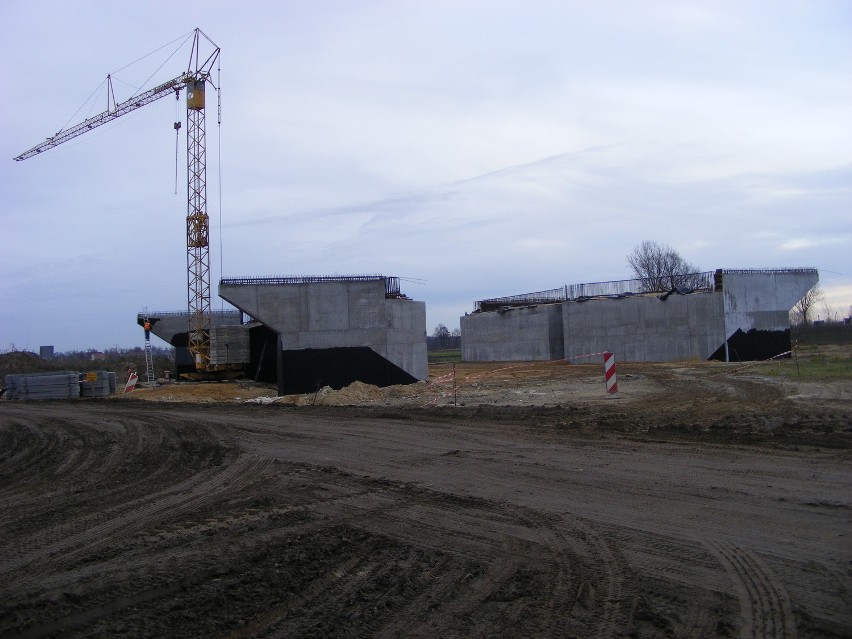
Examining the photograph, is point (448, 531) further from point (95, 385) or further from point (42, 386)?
point (95, 385)

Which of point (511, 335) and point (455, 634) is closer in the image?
point (455, 634)

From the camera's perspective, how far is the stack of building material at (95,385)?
35.8m

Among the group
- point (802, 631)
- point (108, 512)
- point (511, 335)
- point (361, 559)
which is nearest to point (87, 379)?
point (511, 335)

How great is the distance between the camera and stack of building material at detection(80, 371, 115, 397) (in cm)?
3578

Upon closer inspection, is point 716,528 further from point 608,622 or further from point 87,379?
point 87,379

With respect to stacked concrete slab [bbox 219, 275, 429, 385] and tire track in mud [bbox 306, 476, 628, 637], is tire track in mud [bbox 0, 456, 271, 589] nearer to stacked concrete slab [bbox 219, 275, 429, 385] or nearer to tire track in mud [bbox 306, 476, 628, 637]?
tire track in mud [bbox 306, 476, 628, 637]

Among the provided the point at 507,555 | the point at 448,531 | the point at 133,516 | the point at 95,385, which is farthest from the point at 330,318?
the point at 507,555

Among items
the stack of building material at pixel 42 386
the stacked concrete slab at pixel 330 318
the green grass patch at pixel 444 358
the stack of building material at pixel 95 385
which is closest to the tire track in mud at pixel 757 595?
the stacked concrete slab at pixel 330 318

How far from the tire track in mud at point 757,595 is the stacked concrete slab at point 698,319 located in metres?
34.8

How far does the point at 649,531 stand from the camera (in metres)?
6.37

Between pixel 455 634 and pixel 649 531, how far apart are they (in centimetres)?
277

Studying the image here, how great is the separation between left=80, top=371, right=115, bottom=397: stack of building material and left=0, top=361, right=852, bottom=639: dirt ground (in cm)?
2308

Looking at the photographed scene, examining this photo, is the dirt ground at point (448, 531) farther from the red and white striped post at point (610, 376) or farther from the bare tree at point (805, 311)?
the bare tree at point (805, 311)

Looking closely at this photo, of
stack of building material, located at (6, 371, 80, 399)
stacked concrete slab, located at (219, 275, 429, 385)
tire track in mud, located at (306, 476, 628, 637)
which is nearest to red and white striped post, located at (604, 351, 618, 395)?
stacked concrete slab, located at (219, 275, 429, 385)
